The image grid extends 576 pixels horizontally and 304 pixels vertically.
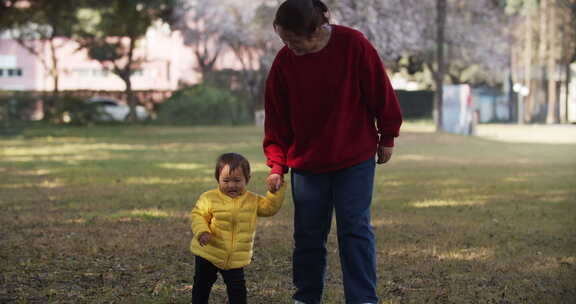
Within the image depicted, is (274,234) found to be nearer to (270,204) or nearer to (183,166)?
(270,204)

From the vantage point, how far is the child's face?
4.66 meters

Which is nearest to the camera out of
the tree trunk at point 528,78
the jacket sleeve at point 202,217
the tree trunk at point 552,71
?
the jacket sleeve at point 202,217

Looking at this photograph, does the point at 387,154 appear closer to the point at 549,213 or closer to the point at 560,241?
the point at 560,241

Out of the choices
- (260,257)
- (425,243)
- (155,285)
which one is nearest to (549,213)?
(425,243)

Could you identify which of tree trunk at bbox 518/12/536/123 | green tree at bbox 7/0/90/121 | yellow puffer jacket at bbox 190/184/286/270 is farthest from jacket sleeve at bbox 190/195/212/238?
tree trunk at bbox 518/12/536/123

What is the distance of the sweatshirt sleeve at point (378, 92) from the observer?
4.74 metres

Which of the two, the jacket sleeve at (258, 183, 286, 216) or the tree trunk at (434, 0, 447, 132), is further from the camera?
the tree trunk at (434, 0, 447, 132)

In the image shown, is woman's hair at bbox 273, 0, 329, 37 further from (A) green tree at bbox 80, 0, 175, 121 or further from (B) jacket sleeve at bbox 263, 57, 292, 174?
(A) green tree at bbox 80, 0, 175, 121

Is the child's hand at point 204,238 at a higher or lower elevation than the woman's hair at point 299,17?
lower

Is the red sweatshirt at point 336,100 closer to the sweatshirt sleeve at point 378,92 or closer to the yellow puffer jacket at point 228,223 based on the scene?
the sweatshirt sleeve at point 378,92

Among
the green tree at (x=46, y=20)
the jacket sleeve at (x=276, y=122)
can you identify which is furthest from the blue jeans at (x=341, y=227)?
the green tree at (x=46, y=20)

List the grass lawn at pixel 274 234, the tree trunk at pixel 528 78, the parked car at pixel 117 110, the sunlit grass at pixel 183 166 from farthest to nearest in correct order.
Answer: the tree trunk at pixel 528 78
the parked car at pixel 117 110
the sunlit grass at pixel 183 166
the grass lawn at pixel 274 234

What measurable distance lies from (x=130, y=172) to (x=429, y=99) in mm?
39216

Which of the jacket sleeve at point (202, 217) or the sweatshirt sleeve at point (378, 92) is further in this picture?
the sweatshirt sleeve at point (378, 92)
